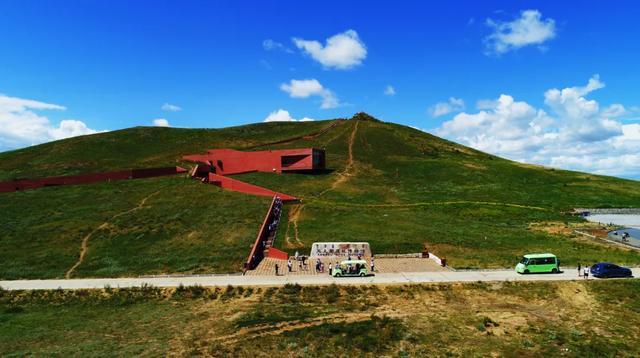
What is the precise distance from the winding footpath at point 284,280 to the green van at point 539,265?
601 millimetres

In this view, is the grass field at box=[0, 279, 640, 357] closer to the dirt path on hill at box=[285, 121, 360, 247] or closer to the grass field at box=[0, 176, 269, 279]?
the grass field at box=[0, 176, 269, 279]

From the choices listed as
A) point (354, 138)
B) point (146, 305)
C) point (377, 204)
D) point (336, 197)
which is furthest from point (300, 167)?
point (146, 305)

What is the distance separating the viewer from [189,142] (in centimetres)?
11525

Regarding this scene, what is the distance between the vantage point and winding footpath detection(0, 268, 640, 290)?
3456 centimetres

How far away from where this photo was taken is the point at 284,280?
3575 centimetres

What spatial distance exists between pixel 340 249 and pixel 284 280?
9.69 meters

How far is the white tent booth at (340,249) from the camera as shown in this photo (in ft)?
143

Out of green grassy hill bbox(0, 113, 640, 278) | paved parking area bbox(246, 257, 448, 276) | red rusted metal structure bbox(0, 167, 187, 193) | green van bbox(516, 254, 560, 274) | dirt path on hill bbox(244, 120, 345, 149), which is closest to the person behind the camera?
green van bbox(516, 254, 560, 274)

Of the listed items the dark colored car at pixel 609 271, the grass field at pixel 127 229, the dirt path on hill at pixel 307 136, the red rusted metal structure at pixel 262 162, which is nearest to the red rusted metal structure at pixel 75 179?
the grass field at pixel 127 229

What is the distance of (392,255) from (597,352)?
22.7 m

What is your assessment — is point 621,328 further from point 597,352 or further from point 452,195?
point 452,195

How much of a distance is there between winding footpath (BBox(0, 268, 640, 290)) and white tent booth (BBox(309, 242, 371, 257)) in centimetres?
641

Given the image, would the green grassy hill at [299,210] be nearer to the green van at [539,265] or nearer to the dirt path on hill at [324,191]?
the dirt path on hill at [324,191]

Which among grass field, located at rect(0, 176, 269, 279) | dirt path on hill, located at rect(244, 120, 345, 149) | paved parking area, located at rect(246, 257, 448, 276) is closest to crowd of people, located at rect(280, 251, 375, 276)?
paved parking area, located at rect(246, 257, 448, 276)
